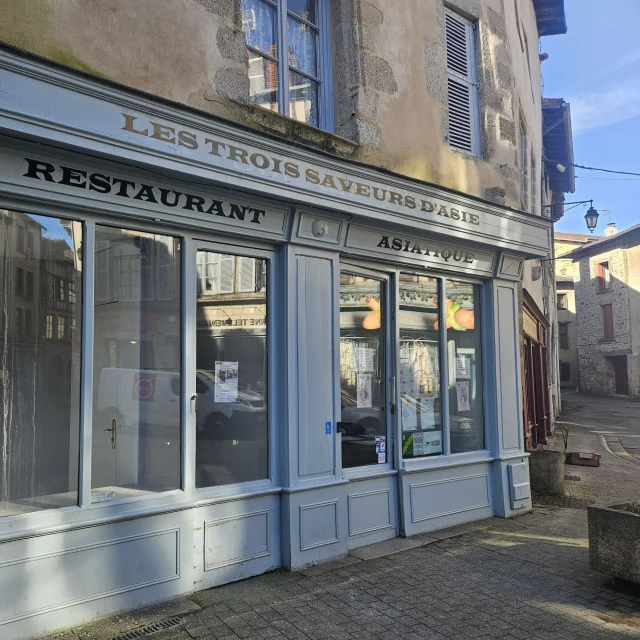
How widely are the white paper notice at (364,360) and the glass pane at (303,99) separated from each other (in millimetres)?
2414

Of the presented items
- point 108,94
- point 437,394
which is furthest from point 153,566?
point 437,394

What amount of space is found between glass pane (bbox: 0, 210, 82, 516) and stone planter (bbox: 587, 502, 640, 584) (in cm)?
410

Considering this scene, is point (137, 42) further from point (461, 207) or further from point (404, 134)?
point (461, 207)

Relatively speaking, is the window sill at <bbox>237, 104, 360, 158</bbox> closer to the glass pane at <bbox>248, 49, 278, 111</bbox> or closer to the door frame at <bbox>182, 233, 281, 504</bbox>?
the glass pane at <bbox>248, 49, 278, 111</bbox>

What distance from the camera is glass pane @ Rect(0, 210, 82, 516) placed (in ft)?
14.4

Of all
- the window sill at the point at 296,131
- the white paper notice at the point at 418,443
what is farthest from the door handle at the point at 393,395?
the window sill at the point at 296,131

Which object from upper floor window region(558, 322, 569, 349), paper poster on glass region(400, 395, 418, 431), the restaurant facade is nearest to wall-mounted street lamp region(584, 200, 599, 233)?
the restaurant facade

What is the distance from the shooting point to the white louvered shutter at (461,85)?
813 cm

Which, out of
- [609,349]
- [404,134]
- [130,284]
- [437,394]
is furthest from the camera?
[609,349]

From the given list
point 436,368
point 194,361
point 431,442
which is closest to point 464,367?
point 436,368

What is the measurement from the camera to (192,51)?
5.21 meters

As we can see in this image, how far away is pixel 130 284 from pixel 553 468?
6699 millimetres

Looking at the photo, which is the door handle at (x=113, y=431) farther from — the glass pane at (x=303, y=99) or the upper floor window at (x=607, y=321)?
the upper floor window at (x=607, y=321)

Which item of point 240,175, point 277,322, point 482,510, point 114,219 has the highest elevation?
point 240,175
